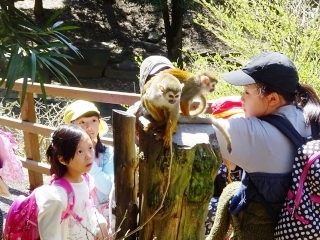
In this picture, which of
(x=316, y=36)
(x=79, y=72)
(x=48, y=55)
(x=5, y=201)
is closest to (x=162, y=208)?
(x=48, y=55)

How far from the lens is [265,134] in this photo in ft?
5.96

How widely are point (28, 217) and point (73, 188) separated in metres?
0.21

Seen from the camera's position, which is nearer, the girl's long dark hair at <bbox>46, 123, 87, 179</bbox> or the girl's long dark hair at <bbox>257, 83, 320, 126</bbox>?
the girl's long dark hair at <bbox>257, 83, 320, 126</bbox>

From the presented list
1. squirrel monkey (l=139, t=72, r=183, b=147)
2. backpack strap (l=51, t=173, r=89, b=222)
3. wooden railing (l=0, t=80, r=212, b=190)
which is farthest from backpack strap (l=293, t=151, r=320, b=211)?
wooden railing (l=0, t=80, r=212, b=190)

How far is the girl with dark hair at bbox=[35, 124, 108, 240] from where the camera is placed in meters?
2.12

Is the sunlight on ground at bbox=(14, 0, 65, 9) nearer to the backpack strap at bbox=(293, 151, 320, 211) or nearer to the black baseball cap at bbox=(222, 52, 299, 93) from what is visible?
the black baseball cap at bbox=(222, 52, 299, 93)

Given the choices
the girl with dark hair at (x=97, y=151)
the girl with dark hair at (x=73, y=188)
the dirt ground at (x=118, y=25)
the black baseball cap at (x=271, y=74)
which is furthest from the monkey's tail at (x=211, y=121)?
the dirt ground at (x=118, y=25)

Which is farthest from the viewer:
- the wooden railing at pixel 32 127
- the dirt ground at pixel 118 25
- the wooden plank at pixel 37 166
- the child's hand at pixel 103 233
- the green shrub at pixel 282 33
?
Result: the dirt ground at pixel 118 25

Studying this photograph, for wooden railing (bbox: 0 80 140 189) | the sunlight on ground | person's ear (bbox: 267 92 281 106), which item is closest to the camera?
person's ear (bbox: 267 92 281 106)

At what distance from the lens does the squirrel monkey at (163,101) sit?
1.77 meters

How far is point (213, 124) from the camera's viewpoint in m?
1.83

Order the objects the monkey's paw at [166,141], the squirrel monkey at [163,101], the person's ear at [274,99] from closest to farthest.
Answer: the monkey's paw at [166,141] < the squirrel monkey at [163,101] < the person's ear at [274,99]

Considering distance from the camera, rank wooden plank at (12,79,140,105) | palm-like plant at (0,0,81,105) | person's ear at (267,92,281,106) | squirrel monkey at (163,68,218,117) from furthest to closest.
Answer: wooden plank at (12,79,140,105)
palm-like plant at (0,0,81,105)
squirrel monkey at (163,68,218,117)
person's ear at (267,92,281,106)

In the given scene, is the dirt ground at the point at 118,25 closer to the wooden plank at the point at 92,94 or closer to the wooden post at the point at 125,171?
the wooden plank at the point at 92,94
